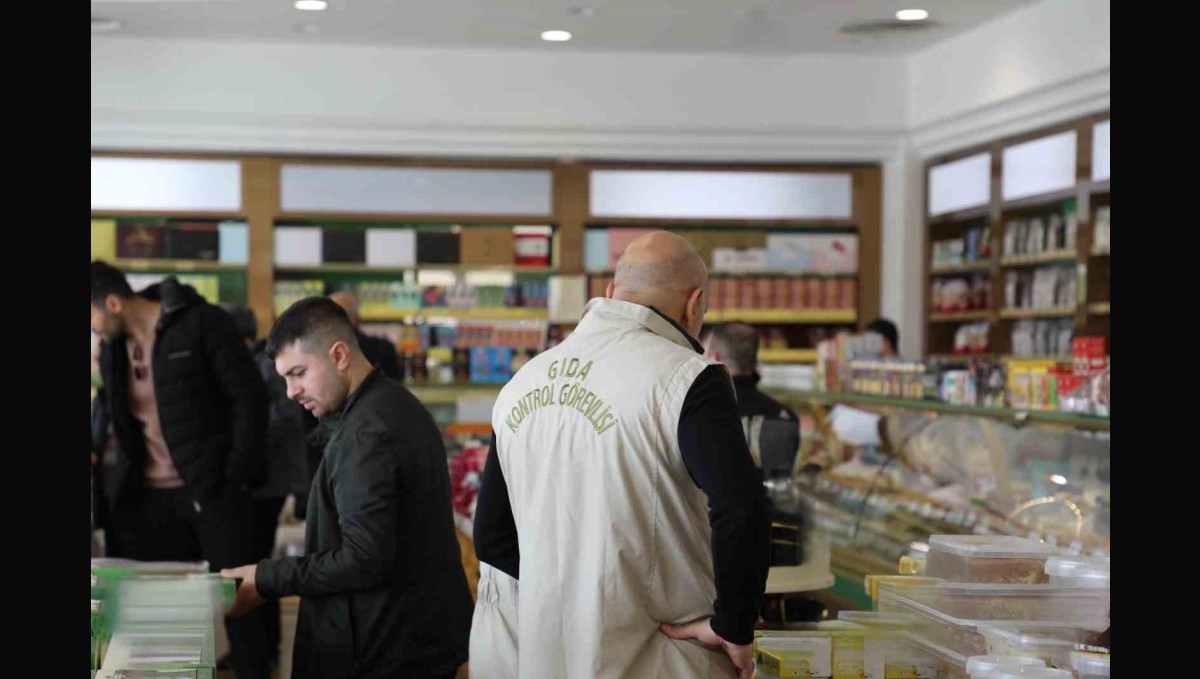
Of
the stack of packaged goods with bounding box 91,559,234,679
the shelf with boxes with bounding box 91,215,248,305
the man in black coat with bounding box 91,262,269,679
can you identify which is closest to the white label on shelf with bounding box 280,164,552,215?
the shelf with boxes with bounding box 91,215,248,305

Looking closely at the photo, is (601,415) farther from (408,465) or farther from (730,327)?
(730,327)

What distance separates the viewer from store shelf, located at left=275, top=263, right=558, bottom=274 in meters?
9.28

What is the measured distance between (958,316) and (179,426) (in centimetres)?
561

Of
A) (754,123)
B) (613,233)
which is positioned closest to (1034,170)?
(754,123)

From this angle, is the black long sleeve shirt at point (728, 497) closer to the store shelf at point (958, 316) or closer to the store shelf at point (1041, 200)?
the store shelf at point (1041, 200)

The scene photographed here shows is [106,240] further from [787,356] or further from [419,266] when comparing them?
[787,356]

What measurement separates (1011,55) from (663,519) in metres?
6.25

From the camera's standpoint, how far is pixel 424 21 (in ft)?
27.3

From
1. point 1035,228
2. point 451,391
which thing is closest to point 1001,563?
point 451,391

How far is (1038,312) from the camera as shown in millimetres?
8141

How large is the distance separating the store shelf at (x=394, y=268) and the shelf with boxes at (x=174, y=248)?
341 millimetres

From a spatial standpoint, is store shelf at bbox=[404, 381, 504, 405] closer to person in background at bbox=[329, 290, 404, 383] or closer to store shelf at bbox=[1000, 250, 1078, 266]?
person in background at bbox=[329, 290, 404, 383]

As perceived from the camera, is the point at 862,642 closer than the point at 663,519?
No

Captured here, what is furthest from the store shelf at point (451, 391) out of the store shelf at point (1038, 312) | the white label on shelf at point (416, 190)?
the store shelf at point (1038, 312)
